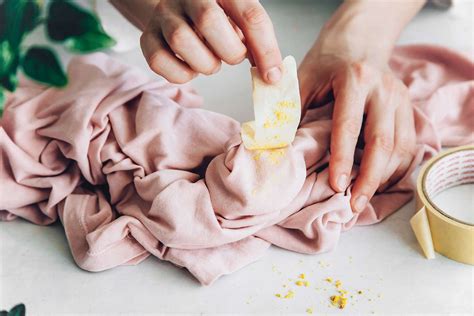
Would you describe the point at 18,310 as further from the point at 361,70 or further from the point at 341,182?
the point at 361,70

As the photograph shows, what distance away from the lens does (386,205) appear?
0.86 metres

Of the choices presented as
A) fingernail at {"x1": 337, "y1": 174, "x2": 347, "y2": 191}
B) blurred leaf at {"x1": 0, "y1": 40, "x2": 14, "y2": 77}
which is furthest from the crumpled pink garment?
blurred leaf at {"x1": 0, "y1": 40, "x2": 14, "y2": 77}

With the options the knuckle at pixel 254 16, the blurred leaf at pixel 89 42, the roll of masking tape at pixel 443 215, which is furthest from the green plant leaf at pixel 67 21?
the roll of masking tape at pixel 443 215

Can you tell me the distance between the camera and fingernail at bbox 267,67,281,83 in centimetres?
72

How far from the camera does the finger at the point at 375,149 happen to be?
815mm

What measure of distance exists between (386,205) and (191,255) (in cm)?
27

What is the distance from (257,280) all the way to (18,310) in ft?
0.90

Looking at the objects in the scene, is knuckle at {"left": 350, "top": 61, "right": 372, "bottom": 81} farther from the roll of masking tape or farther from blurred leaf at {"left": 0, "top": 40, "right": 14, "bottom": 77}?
blurred leaf at {"left": 0, "top": 40, "right": 14, "bottom": 77}

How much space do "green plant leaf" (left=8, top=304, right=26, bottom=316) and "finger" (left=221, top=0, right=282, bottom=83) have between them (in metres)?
0.38

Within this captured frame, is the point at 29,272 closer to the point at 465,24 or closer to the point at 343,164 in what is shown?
the point at 343,164

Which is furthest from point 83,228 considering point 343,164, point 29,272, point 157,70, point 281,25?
point 281,25

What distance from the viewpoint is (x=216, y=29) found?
707 mm

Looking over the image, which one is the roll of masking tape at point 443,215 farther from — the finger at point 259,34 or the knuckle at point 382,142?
the finger at point 259,34

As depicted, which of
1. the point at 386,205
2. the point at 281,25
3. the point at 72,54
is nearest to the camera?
the point at 386,205
